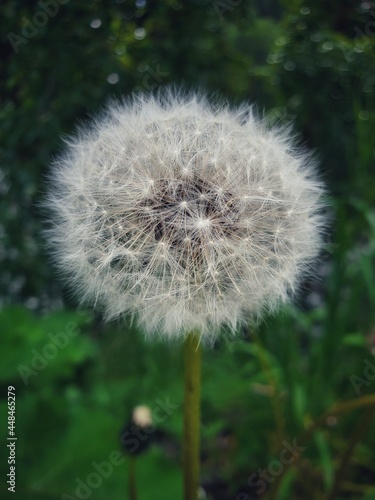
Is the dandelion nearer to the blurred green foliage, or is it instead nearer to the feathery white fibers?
the feathery white fibers

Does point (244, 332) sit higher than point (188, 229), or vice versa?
point (188, 229)

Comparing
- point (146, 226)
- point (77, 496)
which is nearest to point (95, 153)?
point (146, 226)

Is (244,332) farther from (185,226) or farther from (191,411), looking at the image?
(185,226)

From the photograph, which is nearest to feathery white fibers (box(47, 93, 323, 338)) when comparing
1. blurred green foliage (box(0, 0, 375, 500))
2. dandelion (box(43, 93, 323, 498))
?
dandelion (box(43, 93, 323, 498))

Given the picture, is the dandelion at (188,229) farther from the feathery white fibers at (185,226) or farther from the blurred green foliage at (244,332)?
the blurred green foliage at (244,332)

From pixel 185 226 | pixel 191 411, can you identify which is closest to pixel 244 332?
pixel 191 411

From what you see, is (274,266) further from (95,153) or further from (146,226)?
(95,153)
